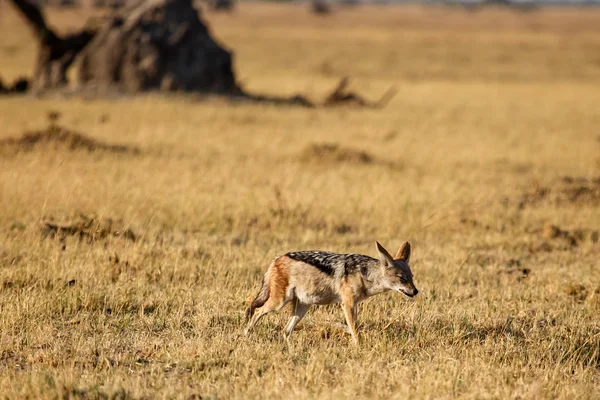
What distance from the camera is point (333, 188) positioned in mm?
13719

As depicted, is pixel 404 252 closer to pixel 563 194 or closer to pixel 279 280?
pixel 279 280

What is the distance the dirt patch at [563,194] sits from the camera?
13.5m

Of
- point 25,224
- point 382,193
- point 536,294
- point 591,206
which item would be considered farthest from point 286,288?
point 591,206

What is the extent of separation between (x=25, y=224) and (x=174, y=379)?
5.22 metres

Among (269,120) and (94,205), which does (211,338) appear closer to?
(94,205)

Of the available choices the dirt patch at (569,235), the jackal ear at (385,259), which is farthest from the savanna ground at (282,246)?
the jackal ear at (385,259)

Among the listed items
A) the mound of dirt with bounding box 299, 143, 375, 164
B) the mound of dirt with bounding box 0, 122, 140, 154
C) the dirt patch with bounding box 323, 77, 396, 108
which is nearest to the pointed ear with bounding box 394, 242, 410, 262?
the mound of dirt with bounding box 299, 143, 375, 164

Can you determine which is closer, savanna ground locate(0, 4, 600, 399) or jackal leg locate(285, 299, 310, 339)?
savanna ground locate(0, 4, 600, 399)

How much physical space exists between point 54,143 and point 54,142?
54 mm

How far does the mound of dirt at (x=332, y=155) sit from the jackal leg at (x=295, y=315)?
9.61 metres

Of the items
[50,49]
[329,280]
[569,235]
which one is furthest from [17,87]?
[329,280]

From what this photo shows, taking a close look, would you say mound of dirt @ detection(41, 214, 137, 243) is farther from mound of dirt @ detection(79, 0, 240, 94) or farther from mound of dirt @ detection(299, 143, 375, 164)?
mound of dirt @ detection(79, 0, 240, 94)

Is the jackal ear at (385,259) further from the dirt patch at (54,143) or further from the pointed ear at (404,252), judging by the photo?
the dirt patch at (54,143)

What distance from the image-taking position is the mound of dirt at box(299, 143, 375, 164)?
54.0ft
